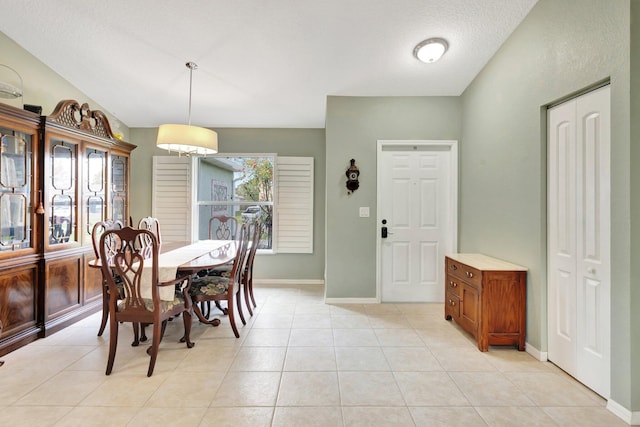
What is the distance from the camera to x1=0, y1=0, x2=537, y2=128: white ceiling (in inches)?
99.3

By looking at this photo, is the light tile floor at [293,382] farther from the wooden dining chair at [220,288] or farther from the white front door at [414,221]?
the white front door at [414,221]

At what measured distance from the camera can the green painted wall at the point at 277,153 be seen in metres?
4.82

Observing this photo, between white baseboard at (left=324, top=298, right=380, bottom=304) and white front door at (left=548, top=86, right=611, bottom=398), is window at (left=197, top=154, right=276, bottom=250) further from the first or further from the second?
white front door at (left=548, top=86, right=611, bottom=398)

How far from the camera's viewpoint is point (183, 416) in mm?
1752

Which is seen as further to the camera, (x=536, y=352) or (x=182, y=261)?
(x=182, y=261)

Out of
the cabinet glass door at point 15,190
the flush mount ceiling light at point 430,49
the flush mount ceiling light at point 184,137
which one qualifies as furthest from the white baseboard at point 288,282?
the flush mount ceiling light at point 430,49

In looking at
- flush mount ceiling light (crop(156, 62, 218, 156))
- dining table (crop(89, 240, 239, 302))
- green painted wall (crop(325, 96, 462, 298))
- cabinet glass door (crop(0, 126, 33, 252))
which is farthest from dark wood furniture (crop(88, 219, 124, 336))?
green painted wall (crop(325, 96, 462, 298))

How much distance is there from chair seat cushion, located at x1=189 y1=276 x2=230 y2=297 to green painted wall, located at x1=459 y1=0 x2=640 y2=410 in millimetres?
2743

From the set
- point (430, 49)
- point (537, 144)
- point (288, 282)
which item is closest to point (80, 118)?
point (288, 282)

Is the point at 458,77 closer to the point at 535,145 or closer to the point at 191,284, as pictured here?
the point at 535,145

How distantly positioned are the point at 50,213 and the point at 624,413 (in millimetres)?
4721

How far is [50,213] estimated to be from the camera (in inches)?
116

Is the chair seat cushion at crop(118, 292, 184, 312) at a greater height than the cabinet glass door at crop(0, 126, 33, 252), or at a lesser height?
lesser

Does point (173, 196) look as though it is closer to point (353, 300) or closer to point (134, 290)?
Result: point (134, 290)
